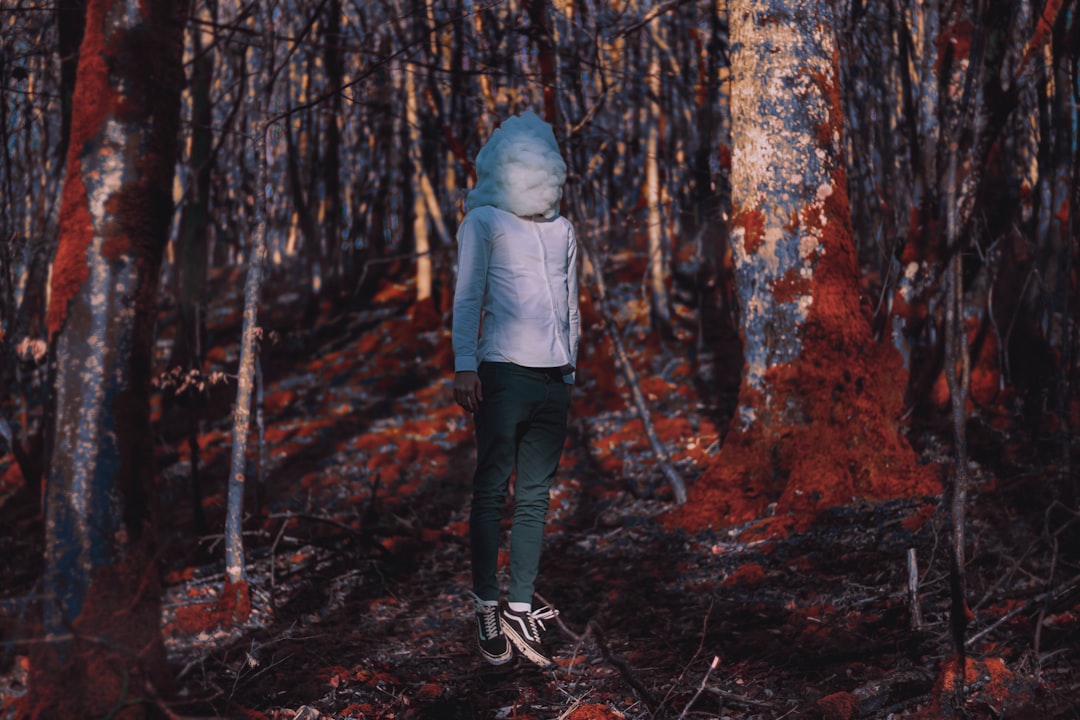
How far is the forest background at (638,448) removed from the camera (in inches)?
88.1

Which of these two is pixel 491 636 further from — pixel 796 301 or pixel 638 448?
pixel 638 448

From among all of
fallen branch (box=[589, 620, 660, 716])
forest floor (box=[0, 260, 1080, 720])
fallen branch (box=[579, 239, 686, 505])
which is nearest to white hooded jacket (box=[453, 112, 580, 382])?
forest floor (box=[0, 260, 1080, 720])

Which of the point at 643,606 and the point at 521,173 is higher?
the point at 521,173

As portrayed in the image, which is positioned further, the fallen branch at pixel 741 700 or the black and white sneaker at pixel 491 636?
the black and white sneaker at pixel 491 636

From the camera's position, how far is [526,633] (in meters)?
3.15

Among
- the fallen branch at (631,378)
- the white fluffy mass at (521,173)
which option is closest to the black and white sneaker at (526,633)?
the white fluffy mass at (521,173)

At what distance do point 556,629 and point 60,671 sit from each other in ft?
7.31

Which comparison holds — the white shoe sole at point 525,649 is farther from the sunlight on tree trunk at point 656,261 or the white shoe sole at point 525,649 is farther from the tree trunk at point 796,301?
the sunlight on tree trunk at point 656,261

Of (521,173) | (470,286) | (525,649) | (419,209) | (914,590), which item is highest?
(419,209)

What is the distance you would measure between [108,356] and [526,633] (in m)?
1.74

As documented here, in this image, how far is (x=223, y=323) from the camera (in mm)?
16109


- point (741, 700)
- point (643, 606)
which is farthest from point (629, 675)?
point (643, 606)

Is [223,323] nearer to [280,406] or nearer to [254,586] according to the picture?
[280,406]

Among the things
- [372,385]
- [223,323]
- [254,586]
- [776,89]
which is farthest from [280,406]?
[776,89]
